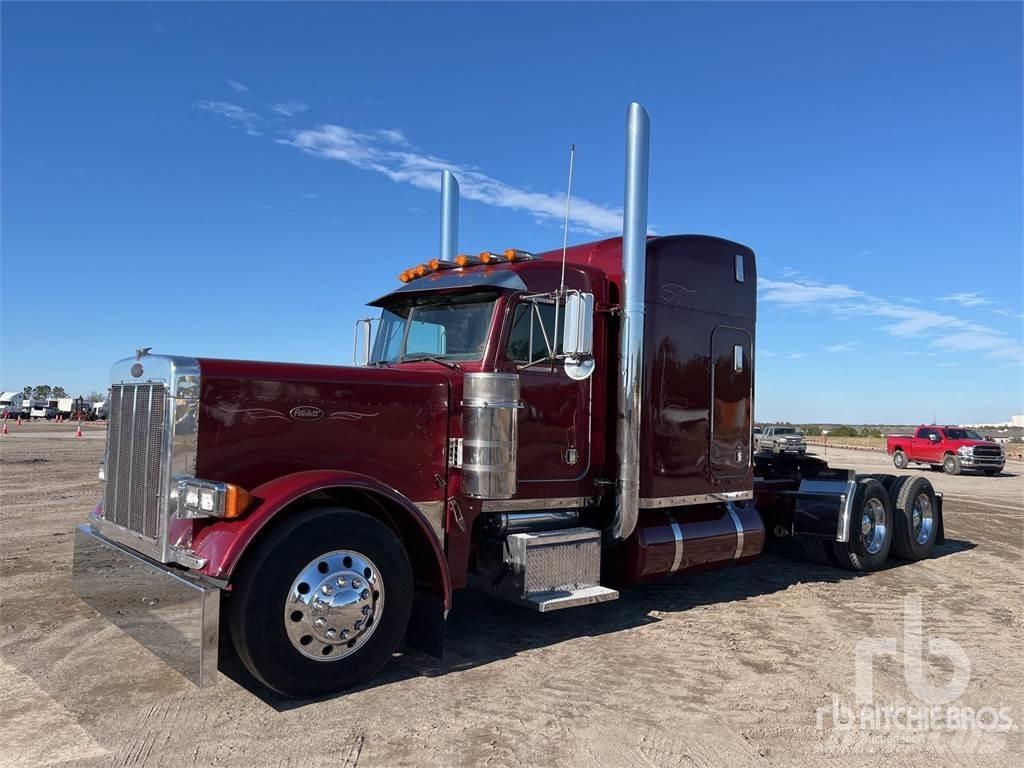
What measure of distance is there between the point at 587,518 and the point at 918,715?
259 centimetres

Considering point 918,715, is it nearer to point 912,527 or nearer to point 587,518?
point 587,518

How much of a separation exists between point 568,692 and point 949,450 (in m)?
26.0

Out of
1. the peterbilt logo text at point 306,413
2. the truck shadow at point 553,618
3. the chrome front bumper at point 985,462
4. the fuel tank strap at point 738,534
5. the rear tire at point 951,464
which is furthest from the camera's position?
the rear tire at point 951,464

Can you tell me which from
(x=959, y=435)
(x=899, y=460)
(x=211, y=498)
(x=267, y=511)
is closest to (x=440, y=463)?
(x=267, y=511)

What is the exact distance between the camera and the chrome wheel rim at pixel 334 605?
13.3ft

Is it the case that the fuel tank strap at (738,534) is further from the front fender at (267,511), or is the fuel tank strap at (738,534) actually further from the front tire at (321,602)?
the front tire at (321,602)

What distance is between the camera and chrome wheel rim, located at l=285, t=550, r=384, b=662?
4.06 metres

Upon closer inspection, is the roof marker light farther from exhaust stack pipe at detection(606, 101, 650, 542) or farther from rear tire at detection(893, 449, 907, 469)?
rear tire at detection(893, 449, 907, 469)

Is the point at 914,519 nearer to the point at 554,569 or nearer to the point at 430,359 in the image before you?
the point at 554,569

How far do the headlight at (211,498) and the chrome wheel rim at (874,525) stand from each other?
6.95 meters

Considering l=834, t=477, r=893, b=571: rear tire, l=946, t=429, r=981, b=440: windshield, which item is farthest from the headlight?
l=946, t=429, r=981, b=440: windshield

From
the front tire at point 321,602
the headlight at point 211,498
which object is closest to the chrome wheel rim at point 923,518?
the front tire at point 321,602

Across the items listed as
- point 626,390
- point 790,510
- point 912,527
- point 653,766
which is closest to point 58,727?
point 653,766

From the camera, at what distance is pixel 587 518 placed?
6051 millimetres
